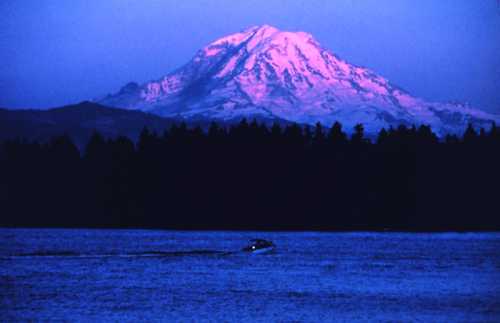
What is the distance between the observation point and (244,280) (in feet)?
244

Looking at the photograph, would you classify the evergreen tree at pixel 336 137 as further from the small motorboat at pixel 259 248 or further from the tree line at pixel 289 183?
the small motorboat at pixel 259 248

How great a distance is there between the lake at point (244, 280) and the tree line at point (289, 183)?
17788 mm

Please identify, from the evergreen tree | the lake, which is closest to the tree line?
the evergreen tree

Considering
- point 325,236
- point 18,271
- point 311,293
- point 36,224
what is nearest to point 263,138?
point 325,236

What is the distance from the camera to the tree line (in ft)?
456

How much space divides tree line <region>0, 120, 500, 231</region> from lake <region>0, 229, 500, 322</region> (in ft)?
58.4

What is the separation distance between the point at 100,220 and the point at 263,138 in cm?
2734

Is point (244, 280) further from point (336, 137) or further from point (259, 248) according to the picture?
point (336, 137)

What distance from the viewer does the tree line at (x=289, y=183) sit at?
456 feet

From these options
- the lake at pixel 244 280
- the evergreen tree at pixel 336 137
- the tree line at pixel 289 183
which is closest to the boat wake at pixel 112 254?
the lake at pixel 244 280

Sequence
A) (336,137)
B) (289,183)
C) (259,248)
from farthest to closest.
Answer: (336,137)
(289,183)
(259,248)

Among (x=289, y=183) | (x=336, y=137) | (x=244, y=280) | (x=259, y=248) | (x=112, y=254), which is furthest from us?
(x=336, y=137)

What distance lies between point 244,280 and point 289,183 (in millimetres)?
65672

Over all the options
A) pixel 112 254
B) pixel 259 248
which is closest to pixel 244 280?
pixel 112 254
